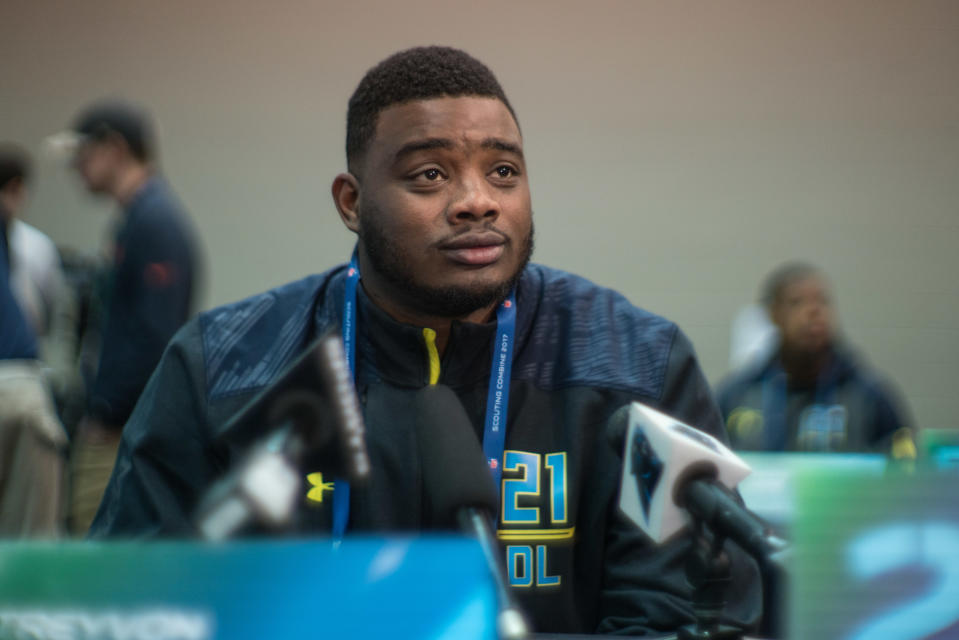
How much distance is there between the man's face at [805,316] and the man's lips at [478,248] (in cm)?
238

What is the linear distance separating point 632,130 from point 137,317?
8.94 feet

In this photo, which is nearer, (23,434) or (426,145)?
(426,145)

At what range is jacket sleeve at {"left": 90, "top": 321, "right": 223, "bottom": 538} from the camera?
1585 mm

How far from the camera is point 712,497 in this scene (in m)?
1.04

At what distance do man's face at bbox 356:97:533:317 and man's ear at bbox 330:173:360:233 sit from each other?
0.12m

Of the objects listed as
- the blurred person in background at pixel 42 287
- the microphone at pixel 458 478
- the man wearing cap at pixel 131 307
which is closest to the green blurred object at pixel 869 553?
the microphone at pixel 458 478

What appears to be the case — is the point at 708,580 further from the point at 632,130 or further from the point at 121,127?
the point at 632,130

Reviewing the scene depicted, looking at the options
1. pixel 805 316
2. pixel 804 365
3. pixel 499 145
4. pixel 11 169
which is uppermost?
pixel 499 145

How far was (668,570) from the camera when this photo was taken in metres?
1.53

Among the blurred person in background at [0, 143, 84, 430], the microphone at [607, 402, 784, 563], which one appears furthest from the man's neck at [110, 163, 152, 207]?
the microphone at [607, 402, 784, 563]

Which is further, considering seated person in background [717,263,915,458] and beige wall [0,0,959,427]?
beige wall [0,0,959,427]

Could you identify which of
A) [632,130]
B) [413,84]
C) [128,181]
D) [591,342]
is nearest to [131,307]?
[128,181]

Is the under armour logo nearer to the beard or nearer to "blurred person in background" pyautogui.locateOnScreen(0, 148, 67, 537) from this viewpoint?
the beard

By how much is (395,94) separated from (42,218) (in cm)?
394
